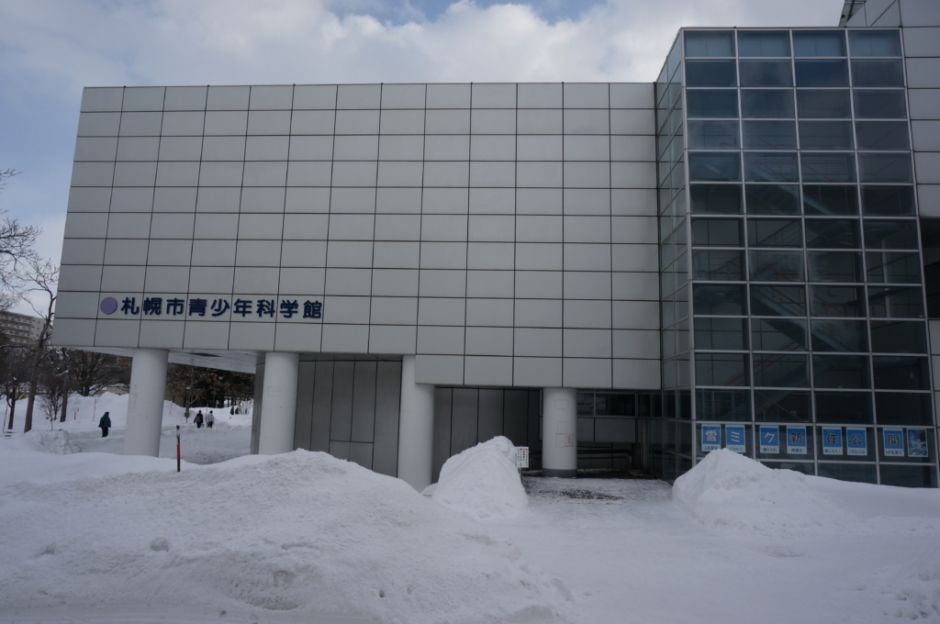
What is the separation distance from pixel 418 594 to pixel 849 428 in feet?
50.9

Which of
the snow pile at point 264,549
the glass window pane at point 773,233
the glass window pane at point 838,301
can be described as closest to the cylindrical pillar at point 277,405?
the snow pile at point 264,549

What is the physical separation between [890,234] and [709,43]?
27.1ft

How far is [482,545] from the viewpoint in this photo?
328 inches

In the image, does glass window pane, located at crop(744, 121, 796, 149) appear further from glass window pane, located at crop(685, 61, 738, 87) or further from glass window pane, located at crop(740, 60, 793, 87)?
glass window pane, located at crop(685, 61, 738, 87)

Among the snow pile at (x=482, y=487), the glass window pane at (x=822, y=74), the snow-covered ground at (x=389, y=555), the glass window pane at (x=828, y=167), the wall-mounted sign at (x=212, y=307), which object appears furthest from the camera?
the wall-mounted sign at (x=212, y=307)

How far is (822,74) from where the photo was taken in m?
18.9

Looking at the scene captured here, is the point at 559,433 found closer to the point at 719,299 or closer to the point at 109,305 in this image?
the point at 719,299

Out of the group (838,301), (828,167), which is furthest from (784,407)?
(828,167)

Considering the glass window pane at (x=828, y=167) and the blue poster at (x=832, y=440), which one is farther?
the glass window pane at (x=828, y=167)

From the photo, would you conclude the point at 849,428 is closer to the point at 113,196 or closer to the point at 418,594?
the point at 418,594

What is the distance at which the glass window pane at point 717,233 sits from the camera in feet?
59.7

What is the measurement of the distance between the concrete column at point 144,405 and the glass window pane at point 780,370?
2063 centimetres

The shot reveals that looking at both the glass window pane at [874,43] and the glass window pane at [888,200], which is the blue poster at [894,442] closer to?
the glass window pane at [888,200]

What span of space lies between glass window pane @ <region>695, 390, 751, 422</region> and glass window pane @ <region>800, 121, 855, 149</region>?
26.5 ft
